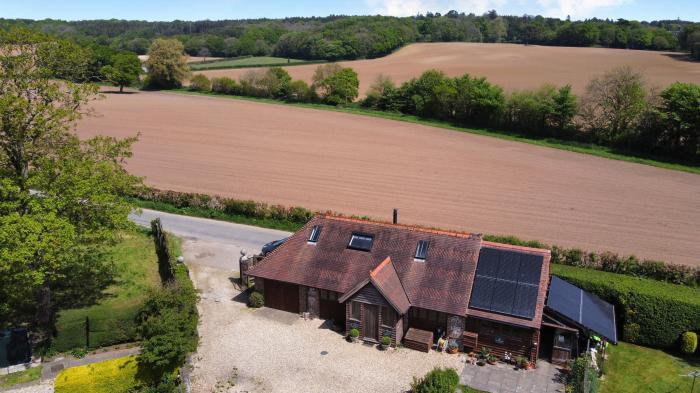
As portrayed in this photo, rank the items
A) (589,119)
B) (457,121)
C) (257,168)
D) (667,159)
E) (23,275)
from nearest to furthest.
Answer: (23,275) → (257,168) → (667,159) → (589,119) → (457,121)

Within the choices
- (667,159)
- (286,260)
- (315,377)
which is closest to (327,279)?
(286,260)

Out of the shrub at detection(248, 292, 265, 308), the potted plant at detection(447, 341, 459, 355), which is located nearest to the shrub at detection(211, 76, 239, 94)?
the shrub at detection(248, 292, 265, 308)

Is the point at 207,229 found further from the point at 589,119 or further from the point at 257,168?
the point at 589,119

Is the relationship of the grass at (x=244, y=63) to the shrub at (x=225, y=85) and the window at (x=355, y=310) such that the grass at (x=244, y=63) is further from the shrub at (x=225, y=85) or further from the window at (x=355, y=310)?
the window at (x=355, y=310)

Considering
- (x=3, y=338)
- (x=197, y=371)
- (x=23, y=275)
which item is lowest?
(x=197, y=371)

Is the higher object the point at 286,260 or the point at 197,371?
the point at 286,260

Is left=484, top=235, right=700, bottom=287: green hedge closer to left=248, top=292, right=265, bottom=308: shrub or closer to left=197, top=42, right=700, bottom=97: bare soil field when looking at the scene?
left=248, top=292, right=265, bottom=308: shrub

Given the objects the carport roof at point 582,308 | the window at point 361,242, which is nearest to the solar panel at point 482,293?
the carport roof at point 582,308

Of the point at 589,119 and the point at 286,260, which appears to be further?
the point at 589,119

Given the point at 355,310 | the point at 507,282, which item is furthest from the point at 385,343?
the point at 507,282
